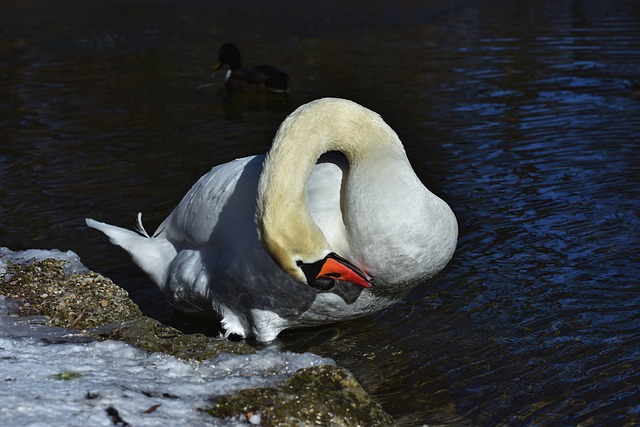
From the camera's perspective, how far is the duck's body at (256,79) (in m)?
12.3

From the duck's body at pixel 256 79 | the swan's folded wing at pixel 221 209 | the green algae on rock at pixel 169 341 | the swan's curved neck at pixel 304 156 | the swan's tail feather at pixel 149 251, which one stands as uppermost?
the swan's curved neck at pixel 304 156

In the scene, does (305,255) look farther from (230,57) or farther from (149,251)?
(230,57)

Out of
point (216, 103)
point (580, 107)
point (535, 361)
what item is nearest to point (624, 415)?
point (535, 361)

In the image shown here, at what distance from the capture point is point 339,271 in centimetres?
453

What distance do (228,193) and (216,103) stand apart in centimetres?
708

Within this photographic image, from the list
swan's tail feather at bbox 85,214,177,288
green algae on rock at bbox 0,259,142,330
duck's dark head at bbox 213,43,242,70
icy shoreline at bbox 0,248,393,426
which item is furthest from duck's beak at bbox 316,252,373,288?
duck's dark head at bbox 213,43,242,70

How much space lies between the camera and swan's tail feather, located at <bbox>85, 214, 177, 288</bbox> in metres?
5.96

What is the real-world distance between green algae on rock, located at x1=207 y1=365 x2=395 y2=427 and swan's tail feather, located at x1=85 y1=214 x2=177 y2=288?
6.87ft

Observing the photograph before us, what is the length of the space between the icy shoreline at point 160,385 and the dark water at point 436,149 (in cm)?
77

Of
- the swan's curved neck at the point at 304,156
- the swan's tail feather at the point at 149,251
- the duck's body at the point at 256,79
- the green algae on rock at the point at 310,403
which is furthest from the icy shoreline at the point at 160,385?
the duck's body at the point at 256,79

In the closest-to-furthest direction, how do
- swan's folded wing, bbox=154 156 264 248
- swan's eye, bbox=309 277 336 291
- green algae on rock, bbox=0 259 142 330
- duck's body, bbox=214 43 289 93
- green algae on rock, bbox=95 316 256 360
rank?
green algae on rock, bbox=95 316 256 360 → swan's eye, bbox=309 277 336 291 → green algae on rock, bbox=0 259 142 330 → swan's folded wing, bbox=154 156 264 248 → duck's body, bbox=214 43 289 93

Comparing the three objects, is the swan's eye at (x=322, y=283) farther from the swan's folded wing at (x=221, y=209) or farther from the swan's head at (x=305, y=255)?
the swan's folded wing at (x=221, y=209)

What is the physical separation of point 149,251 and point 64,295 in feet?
2.68

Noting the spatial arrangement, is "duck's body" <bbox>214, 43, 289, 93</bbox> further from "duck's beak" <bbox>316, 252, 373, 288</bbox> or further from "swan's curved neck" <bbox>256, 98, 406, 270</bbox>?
"duck's beak" <bbox>316, 252, 373, 288</bbox>
